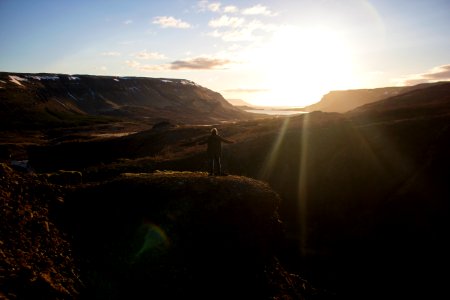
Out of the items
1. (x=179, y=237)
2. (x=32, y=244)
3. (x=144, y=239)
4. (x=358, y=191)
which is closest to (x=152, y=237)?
(x=144, y=239)

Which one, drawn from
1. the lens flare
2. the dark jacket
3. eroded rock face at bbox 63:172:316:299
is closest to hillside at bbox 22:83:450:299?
eroded rock face at bbox 63:172:316:299

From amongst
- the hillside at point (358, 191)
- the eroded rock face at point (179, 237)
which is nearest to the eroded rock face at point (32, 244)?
the eroded rock face at point (179, 237)

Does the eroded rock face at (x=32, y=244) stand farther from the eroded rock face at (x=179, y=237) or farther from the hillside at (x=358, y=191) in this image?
the hillside at (x=358, y=191)

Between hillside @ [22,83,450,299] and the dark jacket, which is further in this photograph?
hillside @ [22,83,450,299]

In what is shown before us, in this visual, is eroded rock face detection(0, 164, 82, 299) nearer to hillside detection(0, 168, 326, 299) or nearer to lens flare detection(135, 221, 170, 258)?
hillside detection(0, 168, 326, 299)

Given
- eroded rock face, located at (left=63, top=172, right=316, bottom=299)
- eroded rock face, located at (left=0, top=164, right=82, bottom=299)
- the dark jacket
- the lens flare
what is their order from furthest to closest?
the dark jacket < the lens flare < eroded rock face, located at (left=63, top=172, right=316, bottom=299) < eroded rock face, located at (left=0, top=164, right=82, bottom=299)

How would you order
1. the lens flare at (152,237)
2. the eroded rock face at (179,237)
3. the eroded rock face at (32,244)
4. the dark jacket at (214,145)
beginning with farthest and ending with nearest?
the dark jacket at (214,145) → the lens flare at (152,237) → the eroded rock face at (179,237) → the eroded rock face at (32,244)

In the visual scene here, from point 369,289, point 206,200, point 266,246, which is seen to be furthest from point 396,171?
point 206,200

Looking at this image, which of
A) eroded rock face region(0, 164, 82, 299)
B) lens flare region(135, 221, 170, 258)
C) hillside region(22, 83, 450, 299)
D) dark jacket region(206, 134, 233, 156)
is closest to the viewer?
eroded rock face region(0, 164, 82, 299)

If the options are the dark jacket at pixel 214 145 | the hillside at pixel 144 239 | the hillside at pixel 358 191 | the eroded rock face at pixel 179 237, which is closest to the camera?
the hillside at pixel 144 239

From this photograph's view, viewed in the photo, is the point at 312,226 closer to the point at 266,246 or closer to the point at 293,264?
the point at 293,264

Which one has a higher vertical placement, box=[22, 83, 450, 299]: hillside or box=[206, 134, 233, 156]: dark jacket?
box=[206, 134, 233, 156]: dark jacket

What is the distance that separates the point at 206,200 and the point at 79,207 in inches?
259

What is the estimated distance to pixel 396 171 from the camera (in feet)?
140
